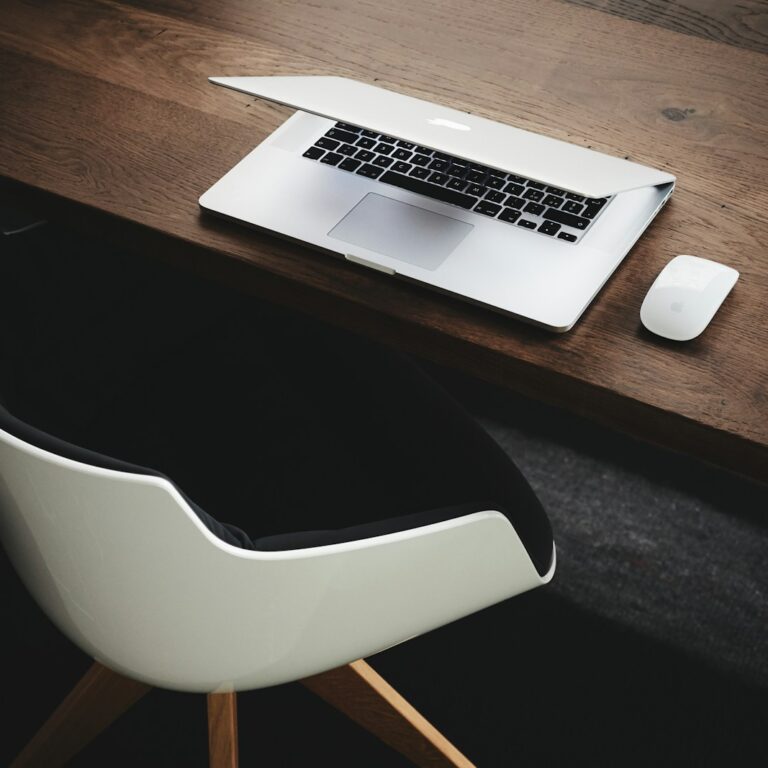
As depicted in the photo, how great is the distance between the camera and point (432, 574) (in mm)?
953

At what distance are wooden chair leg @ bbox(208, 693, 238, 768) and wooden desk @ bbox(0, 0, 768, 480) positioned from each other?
1.57ft

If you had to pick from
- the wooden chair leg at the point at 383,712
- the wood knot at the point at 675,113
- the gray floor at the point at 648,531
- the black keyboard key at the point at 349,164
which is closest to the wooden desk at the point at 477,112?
the wood knot at the point at 675,113

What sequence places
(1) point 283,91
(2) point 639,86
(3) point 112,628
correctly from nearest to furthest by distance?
(3) point 112,628, (1) point 283,91, (2) point 639,86

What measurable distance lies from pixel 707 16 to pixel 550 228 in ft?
1.72

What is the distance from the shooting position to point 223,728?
4.06ft

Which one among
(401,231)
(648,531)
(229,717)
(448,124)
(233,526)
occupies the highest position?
(448,124)

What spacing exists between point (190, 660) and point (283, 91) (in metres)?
0.53

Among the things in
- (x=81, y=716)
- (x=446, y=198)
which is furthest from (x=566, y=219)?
(x=81, y=716)

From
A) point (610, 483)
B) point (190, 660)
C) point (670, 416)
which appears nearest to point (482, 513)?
point (670, 416)

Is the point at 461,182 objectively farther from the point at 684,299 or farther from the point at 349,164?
the point at 684,299


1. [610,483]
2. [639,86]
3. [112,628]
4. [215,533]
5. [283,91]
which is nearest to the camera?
[215,533]

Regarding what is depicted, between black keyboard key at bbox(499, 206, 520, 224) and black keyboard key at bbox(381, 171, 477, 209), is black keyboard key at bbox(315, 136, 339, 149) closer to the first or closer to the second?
black keyboard key at bbox(381, 171, 477, 209)

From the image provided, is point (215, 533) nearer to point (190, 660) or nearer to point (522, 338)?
point (190, 660)

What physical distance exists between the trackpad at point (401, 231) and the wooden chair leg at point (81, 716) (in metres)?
0.62
